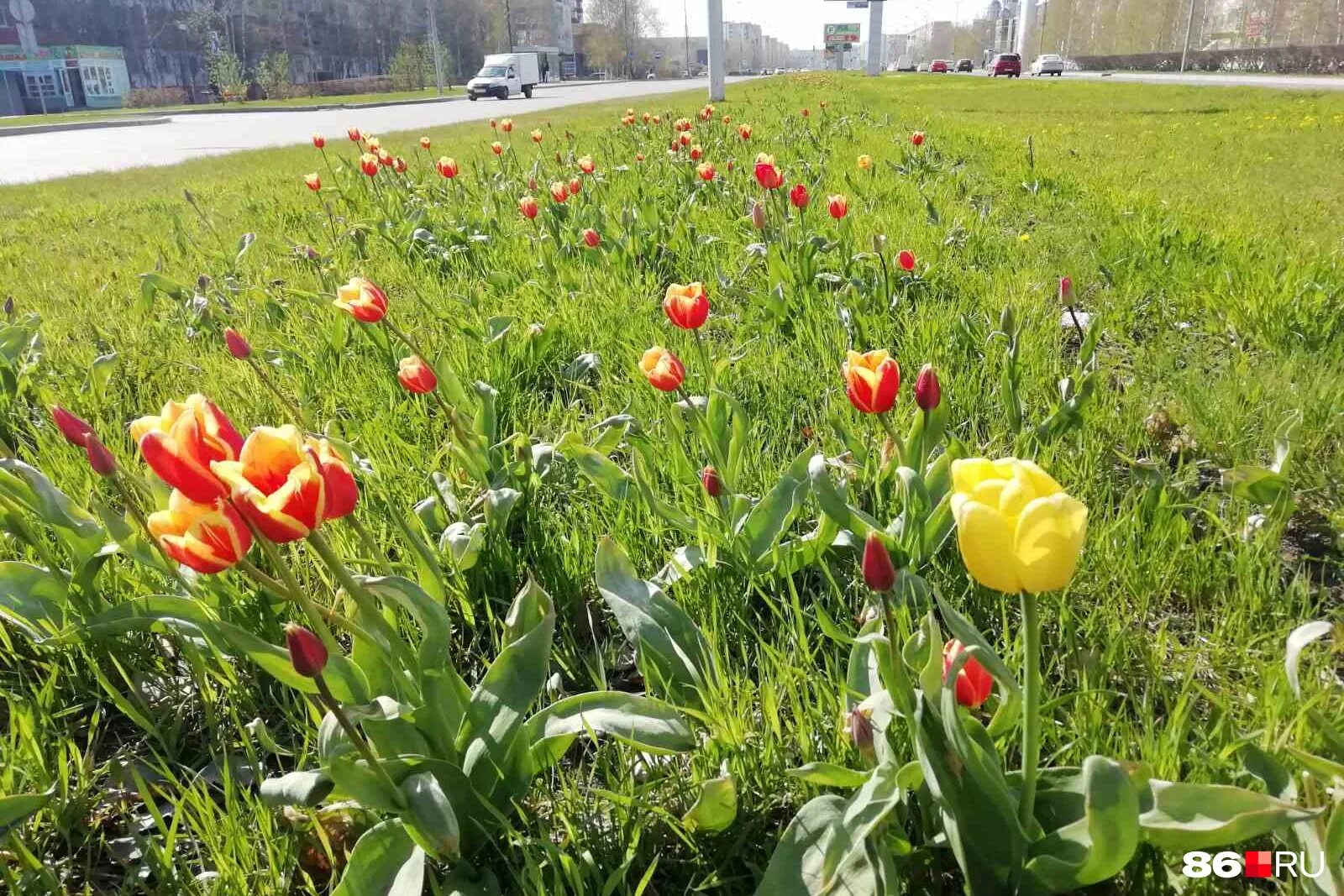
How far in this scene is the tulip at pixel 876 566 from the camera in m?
0.78

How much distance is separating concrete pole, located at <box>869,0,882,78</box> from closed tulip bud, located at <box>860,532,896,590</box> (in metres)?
47.6

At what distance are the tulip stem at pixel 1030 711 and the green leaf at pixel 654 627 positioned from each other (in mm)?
501

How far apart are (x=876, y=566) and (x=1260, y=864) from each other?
0.56 m

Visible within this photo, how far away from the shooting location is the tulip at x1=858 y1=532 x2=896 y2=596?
2.56 ft

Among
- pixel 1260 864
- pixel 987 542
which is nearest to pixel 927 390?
pixel 987 542

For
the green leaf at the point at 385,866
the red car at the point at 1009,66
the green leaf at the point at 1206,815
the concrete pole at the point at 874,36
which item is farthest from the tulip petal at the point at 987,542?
the red car at the point at 1009,66

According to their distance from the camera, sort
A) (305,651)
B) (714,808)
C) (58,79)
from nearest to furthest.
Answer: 1. (305,651)
2. (714,808)
3. (58,79)

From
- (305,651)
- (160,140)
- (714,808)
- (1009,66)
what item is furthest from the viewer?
(1009,66)

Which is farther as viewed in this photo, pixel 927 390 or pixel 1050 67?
pixel 1050 67

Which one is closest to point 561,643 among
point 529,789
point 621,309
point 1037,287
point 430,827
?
point 529,789

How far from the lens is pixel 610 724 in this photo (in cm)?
108

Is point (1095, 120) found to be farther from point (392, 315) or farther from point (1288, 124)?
point (392, 315)

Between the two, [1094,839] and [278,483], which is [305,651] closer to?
[278,483]

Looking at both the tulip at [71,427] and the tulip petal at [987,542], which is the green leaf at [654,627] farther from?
the tulip at [71,427]
